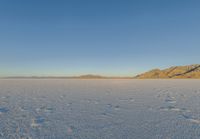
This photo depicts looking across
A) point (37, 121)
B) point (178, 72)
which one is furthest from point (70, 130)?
point (178, 72)

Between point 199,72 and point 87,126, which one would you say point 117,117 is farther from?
point 199,72

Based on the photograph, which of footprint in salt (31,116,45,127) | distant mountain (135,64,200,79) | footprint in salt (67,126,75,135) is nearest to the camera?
footprint in salt (67,126,75,135)

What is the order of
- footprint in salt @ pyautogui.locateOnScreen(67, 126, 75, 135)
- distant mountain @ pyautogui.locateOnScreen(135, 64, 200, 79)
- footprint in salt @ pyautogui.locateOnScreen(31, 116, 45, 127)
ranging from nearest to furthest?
1. footprint in salt @ pyautogui.locateOnScreen(67, 126, 75, 135)
2. footprint in salt @ pyautogui.locateOnScreen(31, 116, 45, 127)
3. distant mountain @ pyautogui.locateOnScreen(135, 64, 200, 79)

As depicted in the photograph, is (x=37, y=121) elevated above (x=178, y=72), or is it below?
below

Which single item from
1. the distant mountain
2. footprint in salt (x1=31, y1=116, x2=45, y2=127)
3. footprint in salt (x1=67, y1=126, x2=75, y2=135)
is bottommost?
footprint in salt (x1=67, y1=126, x2=75, y2=135)

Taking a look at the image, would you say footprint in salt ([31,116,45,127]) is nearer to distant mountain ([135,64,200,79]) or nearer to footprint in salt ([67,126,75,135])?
footprint in salt ([67,126,75,135])

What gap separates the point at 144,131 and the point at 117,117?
1085 mm

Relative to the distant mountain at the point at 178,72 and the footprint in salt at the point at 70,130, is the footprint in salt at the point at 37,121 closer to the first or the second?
the footprint in salt at the point at 70,130

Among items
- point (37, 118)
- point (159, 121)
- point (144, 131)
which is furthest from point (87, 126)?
point (159, 121)

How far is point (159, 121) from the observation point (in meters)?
3.59

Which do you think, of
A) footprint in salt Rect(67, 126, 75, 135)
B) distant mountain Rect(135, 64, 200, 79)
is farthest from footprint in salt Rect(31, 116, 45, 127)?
distant mountain Rect(135, 64, 200, 79)

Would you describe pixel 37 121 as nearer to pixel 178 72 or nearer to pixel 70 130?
pixel 70 130

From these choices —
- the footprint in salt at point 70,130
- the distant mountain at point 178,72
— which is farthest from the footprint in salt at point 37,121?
the distant mountain at point 178,72

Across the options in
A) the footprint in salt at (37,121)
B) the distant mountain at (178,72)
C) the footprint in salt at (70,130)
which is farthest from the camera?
the distant mountain at (178,72)
